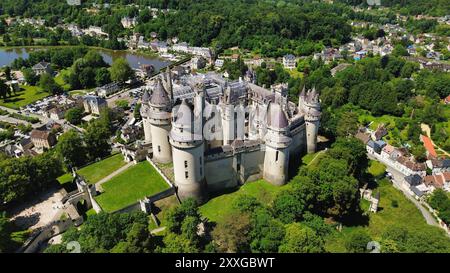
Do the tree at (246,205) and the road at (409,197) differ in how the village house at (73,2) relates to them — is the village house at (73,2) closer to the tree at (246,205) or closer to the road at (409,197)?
the road at (409,197)

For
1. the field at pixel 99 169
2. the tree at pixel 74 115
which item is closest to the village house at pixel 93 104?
the tree at pixel 74 115

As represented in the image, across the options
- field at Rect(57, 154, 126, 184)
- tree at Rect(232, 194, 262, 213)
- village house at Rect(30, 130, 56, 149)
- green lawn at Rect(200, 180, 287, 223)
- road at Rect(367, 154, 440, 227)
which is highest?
tree at Rect(232, 194, 262, 213)

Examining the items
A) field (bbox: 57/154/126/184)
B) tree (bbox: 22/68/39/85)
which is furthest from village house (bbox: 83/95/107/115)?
field (bbox: 57/154/126/184)

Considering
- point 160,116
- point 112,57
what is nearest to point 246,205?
point 160,116

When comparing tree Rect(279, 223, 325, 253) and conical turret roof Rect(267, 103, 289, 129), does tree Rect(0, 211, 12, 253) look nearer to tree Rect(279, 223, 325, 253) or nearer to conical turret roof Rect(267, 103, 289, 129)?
tree Rect(279, 223, 325, 253)

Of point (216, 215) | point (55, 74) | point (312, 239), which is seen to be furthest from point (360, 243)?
point (55, 74)

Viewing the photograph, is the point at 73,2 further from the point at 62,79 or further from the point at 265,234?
the point at 265,234
